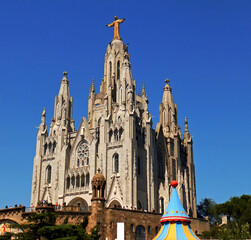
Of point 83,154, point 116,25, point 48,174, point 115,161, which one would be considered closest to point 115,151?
point 115,161

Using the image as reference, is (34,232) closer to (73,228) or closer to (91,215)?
(73,228)

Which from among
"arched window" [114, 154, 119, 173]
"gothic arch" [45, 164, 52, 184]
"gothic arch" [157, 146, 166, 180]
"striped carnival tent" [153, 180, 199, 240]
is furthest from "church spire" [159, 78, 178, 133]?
"striped carnival tent" [153, 180, 199, 240]

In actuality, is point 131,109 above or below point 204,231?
above

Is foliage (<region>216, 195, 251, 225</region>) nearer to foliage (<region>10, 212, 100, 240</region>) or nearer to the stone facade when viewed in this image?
the stone facade

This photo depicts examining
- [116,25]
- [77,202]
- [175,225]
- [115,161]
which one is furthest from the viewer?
[116,25]

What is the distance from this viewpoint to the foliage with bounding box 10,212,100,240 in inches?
1204

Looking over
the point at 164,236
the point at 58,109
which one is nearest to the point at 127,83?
the point at 58,109

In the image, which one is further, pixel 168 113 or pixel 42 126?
pixel 168 113

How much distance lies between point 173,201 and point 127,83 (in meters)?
29.1

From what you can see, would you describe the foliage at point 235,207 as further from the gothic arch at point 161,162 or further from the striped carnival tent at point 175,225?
the striped carnival tent at point 175,225

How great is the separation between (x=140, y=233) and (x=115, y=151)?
14356 mm

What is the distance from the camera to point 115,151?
167 ft

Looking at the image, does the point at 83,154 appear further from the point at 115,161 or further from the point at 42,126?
the point at 42,126

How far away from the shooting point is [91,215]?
35.1 metres
